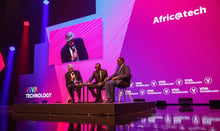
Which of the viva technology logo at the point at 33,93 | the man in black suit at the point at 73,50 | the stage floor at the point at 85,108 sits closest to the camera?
the stage floor at the point at 85,108

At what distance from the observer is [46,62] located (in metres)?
A: 7.23

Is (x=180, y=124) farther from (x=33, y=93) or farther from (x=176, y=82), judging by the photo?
(x=33, y=93)

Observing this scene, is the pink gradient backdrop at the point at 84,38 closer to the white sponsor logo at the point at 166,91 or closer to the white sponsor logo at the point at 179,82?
the white sponsor logo at the point at 166,91

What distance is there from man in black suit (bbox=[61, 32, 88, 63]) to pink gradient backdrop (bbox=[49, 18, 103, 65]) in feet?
0.41

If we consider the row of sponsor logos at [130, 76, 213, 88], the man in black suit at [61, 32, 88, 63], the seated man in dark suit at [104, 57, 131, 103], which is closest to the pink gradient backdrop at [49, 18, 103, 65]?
the man in black suit at [61, 32, 88, 63]

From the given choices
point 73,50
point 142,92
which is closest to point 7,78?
point 73,50

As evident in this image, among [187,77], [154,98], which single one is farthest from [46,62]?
[187,77]

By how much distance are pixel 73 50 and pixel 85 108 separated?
160 inches

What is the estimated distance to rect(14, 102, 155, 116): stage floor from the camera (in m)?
2.45

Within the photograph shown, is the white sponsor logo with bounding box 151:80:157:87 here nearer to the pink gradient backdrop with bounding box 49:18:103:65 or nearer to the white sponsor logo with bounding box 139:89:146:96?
the white sponsor logo with bounding box 139:89:146:96

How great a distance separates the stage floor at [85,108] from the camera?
2451 millimetres

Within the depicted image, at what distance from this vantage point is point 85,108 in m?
2.61

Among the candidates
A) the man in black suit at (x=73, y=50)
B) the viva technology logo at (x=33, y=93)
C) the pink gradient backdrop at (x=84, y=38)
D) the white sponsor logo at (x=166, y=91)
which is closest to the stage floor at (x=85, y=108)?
the white sponsor logo at (x=166, y=91)

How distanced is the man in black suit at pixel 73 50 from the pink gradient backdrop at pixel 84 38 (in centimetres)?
12
